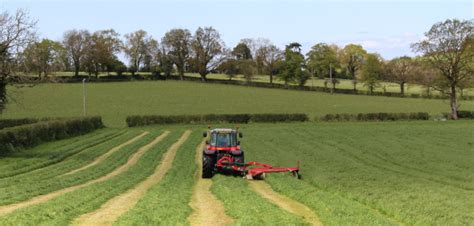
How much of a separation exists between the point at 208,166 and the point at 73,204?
8.04 meters

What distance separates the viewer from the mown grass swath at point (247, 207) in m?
10.4

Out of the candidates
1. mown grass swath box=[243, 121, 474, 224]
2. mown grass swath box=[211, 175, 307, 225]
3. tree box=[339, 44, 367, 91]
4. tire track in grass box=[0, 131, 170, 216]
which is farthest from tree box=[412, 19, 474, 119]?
tree box=[339, 44, 367, 91]

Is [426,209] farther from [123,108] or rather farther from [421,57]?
[123,108]

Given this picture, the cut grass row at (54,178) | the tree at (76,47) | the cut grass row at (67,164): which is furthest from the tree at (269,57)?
the cut grass row at (54,178)

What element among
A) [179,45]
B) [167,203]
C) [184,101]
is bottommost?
[167,203]

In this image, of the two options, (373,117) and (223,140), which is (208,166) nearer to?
(223,140)

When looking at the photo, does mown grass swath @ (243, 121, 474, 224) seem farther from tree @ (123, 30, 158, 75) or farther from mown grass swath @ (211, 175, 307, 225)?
tree @ (123, 30, 158, 75)

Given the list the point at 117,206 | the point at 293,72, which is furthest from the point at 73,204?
the point at 293,72

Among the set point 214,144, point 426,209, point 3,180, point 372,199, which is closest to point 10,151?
point 3,180

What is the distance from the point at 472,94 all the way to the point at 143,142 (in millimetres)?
84026

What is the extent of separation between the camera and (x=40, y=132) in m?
35.8

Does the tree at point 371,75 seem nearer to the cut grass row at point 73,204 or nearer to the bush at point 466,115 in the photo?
the bush at point 466,115

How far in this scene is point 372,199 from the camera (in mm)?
13742

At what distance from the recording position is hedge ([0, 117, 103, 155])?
29.3 metres
